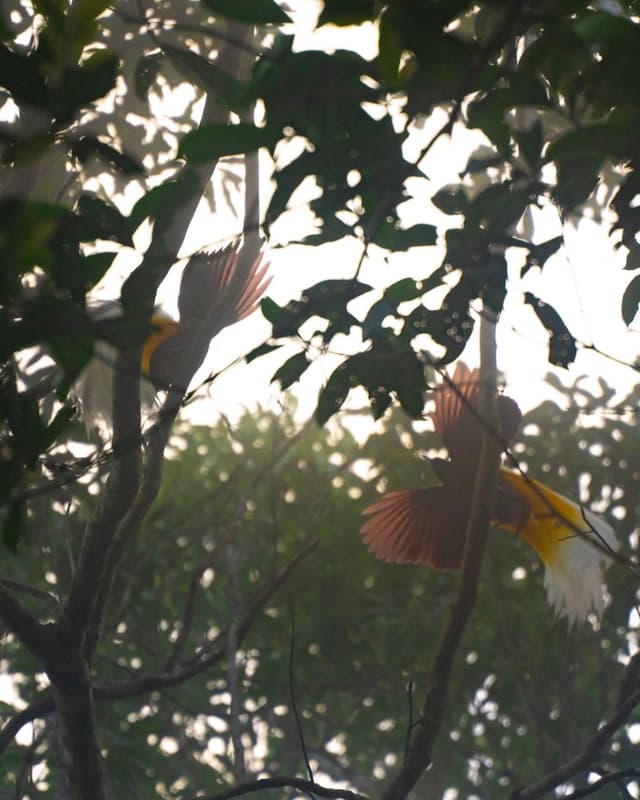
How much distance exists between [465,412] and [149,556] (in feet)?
4.89

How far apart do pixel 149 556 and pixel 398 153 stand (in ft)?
7.87

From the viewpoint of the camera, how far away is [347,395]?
135 centimetres

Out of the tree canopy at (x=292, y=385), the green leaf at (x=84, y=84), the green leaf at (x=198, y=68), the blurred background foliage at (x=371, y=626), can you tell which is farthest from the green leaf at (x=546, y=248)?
the blurred background foliage at (x=371, y=626)

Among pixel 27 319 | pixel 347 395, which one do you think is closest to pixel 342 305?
pixel 347 395

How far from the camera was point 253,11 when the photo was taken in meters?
0.89

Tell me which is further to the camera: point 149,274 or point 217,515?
point 217,515

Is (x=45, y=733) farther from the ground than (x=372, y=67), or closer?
farther from the ground

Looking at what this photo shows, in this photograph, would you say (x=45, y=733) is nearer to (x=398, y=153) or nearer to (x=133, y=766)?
(x=133, y=766)

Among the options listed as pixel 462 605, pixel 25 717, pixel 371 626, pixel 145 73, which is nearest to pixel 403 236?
pixel 145 73

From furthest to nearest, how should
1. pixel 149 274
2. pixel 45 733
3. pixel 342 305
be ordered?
pixel 45 733 < pixel 342 305 < pixel 149 274

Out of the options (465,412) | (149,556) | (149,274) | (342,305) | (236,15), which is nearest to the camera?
(236,15)

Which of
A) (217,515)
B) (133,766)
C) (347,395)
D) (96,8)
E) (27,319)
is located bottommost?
(27,319)

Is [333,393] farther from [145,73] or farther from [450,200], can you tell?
[145,73]

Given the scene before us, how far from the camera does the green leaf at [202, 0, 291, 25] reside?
88 centimetres
